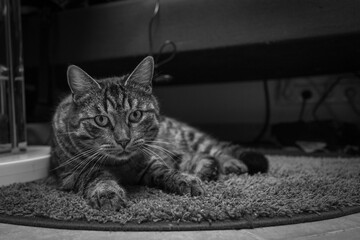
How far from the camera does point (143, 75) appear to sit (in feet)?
3.68

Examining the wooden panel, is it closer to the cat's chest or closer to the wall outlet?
the cat's chest

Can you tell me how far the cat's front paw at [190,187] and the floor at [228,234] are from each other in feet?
0.68

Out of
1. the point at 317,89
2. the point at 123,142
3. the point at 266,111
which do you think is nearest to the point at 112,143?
the point at 123,142

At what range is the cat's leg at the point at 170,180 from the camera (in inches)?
38.6

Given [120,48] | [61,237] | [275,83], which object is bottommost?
[61,237]

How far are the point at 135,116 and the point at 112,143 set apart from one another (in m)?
0.12

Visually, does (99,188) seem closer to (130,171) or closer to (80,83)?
(130,171)

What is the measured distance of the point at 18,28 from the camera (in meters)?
1.49

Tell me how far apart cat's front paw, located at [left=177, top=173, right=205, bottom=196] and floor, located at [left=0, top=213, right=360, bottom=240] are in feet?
0.68

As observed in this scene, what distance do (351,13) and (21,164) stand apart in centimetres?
131

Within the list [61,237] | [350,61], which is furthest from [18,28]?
[350,61]

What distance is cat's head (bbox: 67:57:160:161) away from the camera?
39.3 inches

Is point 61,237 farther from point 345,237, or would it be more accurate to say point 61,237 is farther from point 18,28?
point 18,28

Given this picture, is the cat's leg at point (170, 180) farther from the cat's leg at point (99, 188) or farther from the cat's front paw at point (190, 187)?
the cat's leg at point (99, 188)
